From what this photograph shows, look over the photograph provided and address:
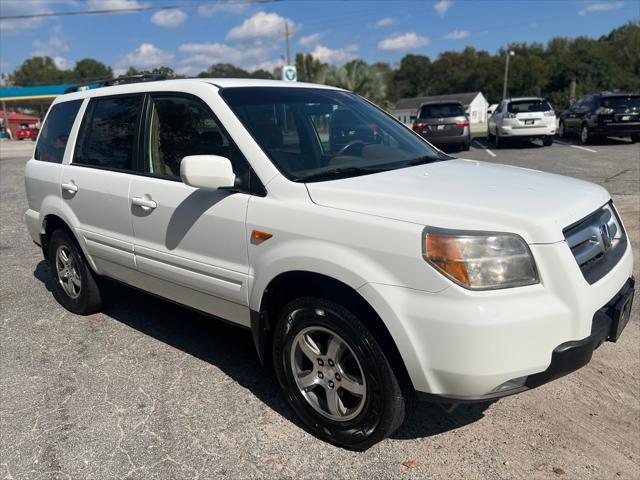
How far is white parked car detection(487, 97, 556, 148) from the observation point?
17.7 m

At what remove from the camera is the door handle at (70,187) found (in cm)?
428

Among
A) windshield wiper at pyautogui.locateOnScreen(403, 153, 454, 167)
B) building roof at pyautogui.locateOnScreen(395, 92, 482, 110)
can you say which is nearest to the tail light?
windshield wiper at pyautogui.locateOnScreen(403, 153, 454, 167)

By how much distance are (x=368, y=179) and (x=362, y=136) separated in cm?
80

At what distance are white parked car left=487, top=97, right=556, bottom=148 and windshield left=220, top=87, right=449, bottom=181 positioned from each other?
1517 cm

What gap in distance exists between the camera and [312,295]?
9.16ft

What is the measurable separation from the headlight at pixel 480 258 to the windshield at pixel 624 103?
1753cm

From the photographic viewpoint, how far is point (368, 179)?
2.93m

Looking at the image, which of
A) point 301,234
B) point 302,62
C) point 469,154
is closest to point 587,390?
point 301,234

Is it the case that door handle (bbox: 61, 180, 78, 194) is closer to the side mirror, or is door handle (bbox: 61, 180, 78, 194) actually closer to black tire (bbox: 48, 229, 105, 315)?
black tire (bbox: 48, 229, 105, 315)

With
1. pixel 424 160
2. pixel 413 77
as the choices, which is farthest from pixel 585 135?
pixel 413 77

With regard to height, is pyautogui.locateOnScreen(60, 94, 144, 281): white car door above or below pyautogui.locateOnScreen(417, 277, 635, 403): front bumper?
above

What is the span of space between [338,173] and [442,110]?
15.6 metres

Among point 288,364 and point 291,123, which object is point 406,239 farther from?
point 291,123

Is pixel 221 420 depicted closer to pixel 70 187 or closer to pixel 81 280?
pixel 81 280
